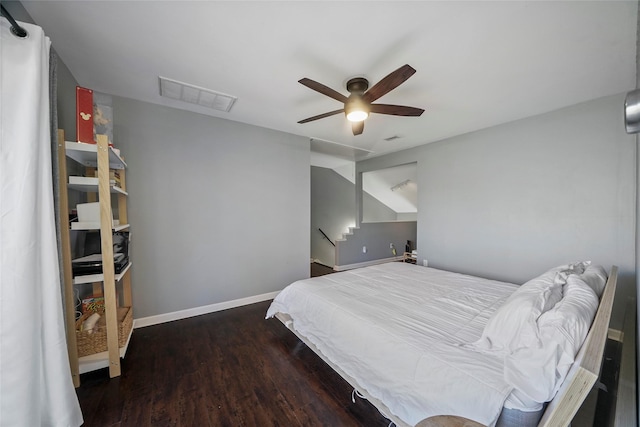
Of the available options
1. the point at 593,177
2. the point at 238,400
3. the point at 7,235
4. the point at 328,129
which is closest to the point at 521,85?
the point at 593,177

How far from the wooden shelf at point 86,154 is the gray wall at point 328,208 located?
4271 millimetres

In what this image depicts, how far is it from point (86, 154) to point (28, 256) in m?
1.02

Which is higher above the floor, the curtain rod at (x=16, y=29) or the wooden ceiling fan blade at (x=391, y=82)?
the wooden ceiling fan blade at (x=391, y=82)

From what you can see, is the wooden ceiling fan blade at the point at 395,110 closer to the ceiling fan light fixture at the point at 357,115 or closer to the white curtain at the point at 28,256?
the ceiling fan light fixture at the point at 357,115

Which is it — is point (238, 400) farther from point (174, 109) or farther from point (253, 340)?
point (174, 109)

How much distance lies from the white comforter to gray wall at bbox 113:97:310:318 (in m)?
1.13

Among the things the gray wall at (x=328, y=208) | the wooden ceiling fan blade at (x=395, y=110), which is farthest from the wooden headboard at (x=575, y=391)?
the gray wall at (x=328, y=208)

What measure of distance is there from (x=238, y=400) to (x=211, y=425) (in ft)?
0.68

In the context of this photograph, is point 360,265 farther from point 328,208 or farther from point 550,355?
point 550,355

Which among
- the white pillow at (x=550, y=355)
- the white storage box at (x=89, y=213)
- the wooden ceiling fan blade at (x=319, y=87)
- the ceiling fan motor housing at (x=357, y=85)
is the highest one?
the ceiling fan motor housing at (x=357, y=85)

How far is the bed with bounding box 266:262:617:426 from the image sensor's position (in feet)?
3.06

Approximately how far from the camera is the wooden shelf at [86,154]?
63.8 inches

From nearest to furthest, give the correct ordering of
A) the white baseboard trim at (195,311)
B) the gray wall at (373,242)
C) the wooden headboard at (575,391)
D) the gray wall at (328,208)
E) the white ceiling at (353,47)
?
the wooden headboard at (575,391)
the white ceiling at (353,47)
the white baseboard trim at (195,311)
the gray wall at (373,242)
the gray wall at (328,208)

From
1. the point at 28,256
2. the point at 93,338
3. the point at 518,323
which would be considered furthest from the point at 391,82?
the point at 93,338
